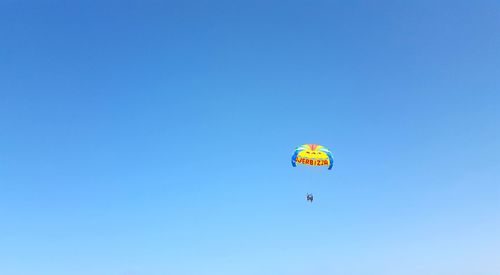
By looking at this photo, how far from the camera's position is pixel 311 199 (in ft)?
500

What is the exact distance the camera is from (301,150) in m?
144

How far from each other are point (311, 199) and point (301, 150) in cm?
1302

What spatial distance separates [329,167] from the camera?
470 ft

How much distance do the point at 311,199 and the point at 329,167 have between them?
1153cm

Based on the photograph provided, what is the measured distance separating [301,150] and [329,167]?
5.98 meters
